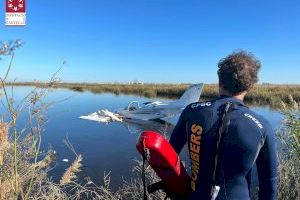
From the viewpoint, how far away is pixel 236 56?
2254 mm

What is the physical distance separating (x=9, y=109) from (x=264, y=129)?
179cm

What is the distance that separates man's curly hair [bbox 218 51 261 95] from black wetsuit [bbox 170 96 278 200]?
0.08 m

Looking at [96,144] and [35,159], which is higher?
[35,159]

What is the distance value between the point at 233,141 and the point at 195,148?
0.25m

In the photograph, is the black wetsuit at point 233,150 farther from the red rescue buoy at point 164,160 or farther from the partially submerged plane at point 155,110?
the partially submerged plane at point 155,110

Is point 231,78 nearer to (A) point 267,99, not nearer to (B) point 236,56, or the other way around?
(B) point 236,56

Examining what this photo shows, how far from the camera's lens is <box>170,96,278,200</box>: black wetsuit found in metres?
2.09

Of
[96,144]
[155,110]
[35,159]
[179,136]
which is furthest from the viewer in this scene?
[155,110]

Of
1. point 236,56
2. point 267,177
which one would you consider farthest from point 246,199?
point 236,56

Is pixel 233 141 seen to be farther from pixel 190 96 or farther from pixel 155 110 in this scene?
pixel 190 96


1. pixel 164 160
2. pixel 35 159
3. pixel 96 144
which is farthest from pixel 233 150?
pixel 96 144

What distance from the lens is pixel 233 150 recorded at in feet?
6.85

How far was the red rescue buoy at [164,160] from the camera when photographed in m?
2.25

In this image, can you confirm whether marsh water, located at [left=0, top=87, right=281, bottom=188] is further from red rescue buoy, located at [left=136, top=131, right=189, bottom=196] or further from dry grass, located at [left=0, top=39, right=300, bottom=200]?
red rescue buoy, located at [left=136, top=131, right=189, bottom=196]
